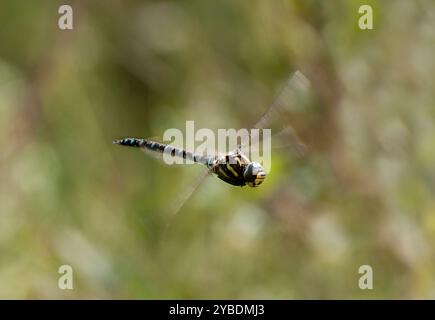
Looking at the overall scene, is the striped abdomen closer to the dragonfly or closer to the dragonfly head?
the dragonfly

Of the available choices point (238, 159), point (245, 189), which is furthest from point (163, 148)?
Answer: point (245, 189)

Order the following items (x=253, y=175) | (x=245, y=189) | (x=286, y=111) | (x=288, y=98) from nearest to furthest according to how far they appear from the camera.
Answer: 1. (x=253, y=175)
2. (x=288, y=98)
3. (x=286, y=111)
4. (x=245, y=189)

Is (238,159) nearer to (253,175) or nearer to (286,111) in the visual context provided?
(253,175)

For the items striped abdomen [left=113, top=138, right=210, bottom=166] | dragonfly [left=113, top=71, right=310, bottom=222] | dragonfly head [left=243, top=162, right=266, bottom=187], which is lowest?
dragonfly head [left=243, top=162, right=266, bottom=187]

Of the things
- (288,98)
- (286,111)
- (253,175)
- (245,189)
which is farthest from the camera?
(245,189)

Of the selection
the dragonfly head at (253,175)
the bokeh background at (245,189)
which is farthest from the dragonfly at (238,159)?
the bokeh background at (245,189)

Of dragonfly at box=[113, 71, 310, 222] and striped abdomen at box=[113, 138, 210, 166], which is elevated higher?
striped abdomen at box=[113, 138, 210, 166]

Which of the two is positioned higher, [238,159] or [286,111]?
[286,111]

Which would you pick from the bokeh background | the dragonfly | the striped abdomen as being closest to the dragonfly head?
the dragonfly

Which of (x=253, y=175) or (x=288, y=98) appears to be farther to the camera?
(x=288, y=98)
